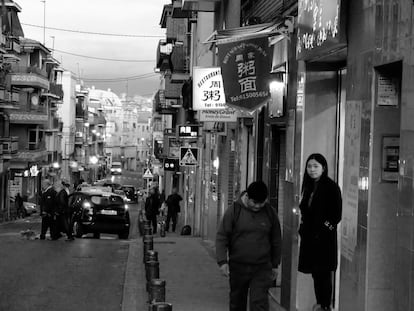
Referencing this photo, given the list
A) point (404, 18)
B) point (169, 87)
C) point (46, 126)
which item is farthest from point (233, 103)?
point (46, 126)

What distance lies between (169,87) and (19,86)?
2334 centimetres

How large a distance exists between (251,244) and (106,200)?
1867 cm

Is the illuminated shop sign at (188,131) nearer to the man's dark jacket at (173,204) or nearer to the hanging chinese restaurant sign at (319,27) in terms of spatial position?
the man's dark jacket at (173,204)

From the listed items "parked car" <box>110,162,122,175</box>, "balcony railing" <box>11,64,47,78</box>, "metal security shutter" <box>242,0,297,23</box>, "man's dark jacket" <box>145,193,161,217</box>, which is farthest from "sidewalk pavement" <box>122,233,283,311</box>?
"parked car" <box>110,162,122,175</box>

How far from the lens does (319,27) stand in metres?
9.31

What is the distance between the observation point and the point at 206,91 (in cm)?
1762

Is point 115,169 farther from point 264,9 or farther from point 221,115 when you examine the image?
point 264,9

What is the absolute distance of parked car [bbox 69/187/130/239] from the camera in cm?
2580

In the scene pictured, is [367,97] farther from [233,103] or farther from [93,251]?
[93,251]

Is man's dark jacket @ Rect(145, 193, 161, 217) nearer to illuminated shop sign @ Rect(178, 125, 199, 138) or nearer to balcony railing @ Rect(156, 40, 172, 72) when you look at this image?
illuminated shop sign @ Rect(178, 125, 199, 138)

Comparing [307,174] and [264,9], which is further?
[264,9]

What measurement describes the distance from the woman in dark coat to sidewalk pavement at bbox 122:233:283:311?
9.72ft

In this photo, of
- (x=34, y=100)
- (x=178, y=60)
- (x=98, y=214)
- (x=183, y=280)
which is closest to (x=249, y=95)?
(x=183, y=280)

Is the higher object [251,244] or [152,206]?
[251,244]
